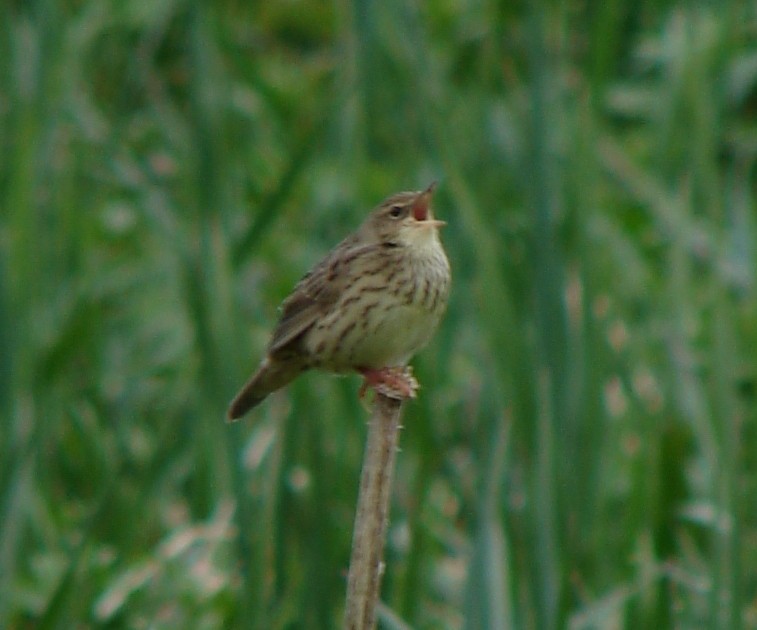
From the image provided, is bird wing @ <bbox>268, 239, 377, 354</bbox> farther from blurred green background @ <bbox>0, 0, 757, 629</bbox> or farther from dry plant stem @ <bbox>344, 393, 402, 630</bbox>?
dry plant stem @ <bbox>344, 393, 402, 630</bbox>

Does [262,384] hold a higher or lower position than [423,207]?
lower

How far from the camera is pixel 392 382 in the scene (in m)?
2.89

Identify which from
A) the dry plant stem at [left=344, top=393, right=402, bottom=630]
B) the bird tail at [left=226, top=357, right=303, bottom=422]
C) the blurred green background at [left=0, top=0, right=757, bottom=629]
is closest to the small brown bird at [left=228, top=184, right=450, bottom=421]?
the bird tail at [left=226, top=357, right=303, bottom=422]

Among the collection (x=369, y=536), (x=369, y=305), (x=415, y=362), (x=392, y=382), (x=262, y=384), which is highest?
(x=415, y=362)

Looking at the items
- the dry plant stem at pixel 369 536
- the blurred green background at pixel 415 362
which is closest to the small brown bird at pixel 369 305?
the blurred green background at pixel 415 362

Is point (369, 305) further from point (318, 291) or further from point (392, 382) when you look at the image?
point (392, 382)

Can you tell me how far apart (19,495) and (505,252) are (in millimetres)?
1008

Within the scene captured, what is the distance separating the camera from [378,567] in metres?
2.25

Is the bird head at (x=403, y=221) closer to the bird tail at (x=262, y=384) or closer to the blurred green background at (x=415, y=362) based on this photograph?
the blurred green background at (x=415, y=362)

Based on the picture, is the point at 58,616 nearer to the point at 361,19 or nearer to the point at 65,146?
the point at 361,19

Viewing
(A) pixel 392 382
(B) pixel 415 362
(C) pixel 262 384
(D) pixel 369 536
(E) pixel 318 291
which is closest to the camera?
(D) pixel 369 536

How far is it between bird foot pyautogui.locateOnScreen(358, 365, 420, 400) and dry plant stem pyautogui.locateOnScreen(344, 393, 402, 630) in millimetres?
269

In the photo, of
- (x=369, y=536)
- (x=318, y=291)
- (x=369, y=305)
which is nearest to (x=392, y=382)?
(x=369, y=305)

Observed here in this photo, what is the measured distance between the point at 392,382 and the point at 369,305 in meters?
0.33
